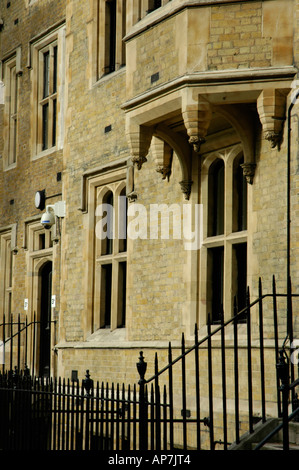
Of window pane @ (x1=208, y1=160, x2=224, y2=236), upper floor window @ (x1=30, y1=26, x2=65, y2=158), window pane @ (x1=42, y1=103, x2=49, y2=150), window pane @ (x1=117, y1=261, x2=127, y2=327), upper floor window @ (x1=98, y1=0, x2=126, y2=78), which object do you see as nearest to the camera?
window pane @ (x1=208, y1=160, x2=224, y2=236)

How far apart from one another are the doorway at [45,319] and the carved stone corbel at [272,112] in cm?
705

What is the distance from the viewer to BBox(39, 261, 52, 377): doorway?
604 inches

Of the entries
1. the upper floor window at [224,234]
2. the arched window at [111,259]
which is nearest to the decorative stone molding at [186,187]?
the upper floor window at [224,234]

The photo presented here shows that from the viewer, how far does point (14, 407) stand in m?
10.5

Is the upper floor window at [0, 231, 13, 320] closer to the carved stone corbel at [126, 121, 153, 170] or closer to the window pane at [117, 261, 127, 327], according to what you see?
the window pane at [117, 261, 127, 327]

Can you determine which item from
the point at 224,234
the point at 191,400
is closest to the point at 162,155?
the point at 224,234

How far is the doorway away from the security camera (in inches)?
55.6

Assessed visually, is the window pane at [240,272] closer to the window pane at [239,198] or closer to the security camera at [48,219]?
the window pane at [239,198]

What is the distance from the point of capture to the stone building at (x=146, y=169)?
31.0 feet

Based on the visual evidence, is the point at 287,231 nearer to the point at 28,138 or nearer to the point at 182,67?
the point at 182,67

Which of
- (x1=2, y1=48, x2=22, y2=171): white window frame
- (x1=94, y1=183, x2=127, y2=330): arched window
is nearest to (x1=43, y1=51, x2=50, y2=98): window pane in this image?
(x1=2, y1=48, x2=22, y2=171): white window frame

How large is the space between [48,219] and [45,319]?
219 centimetres

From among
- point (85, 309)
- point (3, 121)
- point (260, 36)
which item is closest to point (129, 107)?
point (260, 36)
